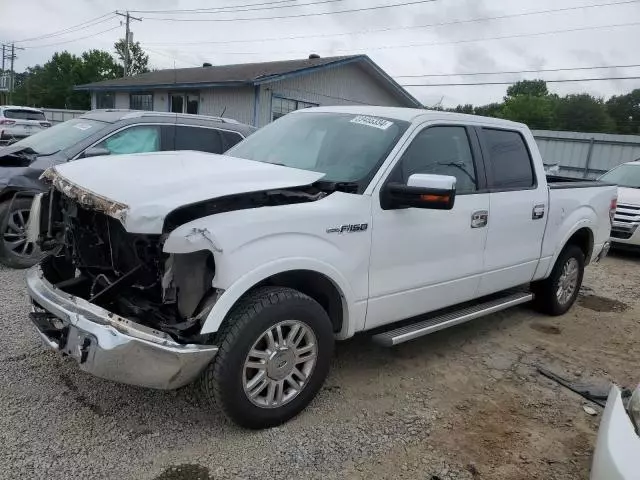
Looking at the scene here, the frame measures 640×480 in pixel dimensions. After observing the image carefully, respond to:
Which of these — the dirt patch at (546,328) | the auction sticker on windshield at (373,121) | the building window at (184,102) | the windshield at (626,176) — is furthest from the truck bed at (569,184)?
the building window at (184,102)

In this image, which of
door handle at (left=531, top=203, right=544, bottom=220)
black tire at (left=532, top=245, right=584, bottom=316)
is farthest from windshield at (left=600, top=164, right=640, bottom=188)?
door handle at (left=531, top=203, right=544, bottom=220)

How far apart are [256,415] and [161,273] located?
0.97m

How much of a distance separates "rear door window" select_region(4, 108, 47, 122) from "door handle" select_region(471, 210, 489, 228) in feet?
69.9

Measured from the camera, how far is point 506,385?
13.5ft

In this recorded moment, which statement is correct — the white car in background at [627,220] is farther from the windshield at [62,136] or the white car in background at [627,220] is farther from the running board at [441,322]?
the windshield at [62,136]

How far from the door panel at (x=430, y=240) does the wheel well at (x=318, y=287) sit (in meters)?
0.23

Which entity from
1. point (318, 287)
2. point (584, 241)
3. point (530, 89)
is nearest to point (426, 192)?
point (318, 287)

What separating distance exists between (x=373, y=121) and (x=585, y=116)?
65.6 m

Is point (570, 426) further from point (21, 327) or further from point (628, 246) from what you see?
point (628, 246)

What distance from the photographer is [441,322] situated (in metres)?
4.03

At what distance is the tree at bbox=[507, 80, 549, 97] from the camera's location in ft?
266

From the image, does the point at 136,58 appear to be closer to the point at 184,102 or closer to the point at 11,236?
the point at 184,102

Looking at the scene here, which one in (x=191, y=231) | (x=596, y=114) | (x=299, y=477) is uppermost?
(x=596, y=114)

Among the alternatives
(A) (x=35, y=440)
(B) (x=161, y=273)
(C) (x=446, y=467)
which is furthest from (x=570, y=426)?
(A) (x=35, y=440)
